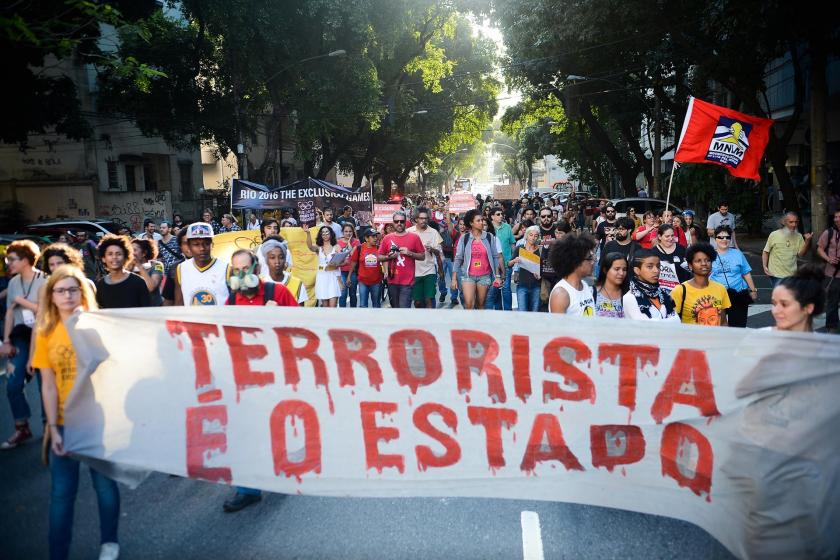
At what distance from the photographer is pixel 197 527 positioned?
14.1 feet

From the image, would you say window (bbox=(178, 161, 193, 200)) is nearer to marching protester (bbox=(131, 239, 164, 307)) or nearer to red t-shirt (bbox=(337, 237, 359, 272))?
Answer: red t-shirt (bbox=(337, 237, 359, 272))

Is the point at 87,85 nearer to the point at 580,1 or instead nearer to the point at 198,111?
the point at 198,111

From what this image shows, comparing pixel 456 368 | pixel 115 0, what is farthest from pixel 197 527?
pixel 115 0

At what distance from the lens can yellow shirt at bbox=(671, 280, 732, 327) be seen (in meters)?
5.54

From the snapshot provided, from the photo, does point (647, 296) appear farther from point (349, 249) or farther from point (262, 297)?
point (349, 249)

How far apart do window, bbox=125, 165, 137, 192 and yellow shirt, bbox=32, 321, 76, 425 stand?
30058 mm

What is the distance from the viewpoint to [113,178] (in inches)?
1203

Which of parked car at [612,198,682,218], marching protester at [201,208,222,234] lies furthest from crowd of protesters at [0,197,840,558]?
parked car at [612,198,682,218]

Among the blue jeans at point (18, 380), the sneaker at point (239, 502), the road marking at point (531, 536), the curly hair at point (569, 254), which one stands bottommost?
the road marking at point (531, 536)

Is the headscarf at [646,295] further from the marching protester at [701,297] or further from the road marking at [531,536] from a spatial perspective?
the road marking at [531,536]

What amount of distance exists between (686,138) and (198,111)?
20.8 m

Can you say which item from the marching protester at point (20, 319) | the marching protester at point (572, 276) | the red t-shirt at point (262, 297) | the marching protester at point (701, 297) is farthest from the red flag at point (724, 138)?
the marching protester at point (20, 319)

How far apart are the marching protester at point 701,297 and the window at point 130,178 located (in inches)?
1179

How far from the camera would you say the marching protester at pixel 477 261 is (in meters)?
9.25
